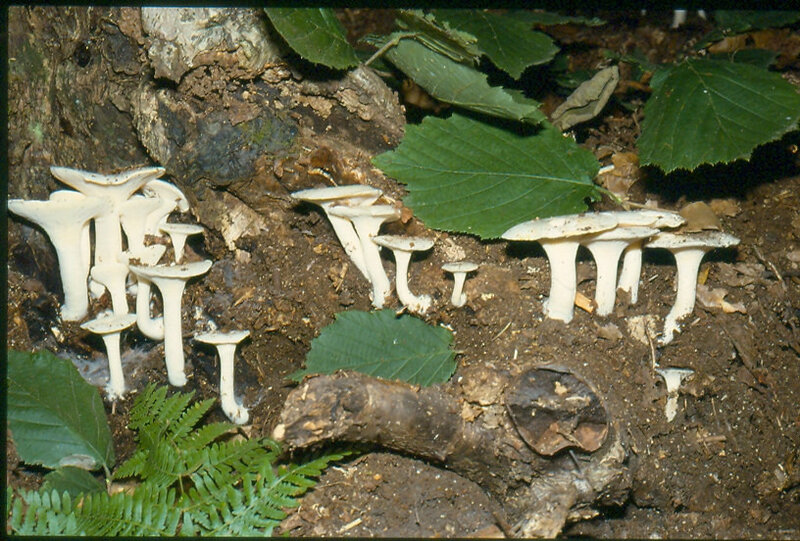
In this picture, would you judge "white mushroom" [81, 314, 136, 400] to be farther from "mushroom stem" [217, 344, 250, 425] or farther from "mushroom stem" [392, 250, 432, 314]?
"mushroom stem" [392, 250, 432, 314]

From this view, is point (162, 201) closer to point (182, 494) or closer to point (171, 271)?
point (171, 271)

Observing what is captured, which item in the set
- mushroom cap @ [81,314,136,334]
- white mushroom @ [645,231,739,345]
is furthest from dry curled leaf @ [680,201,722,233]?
mushroom cap @ [81,314,136,334]

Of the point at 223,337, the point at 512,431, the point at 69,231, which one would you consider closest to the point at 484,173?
the point at 512,431

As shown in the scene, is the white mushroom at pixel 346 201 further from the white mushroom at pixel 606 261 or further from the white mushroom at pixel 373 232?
the white mushroom at pixel 606 261


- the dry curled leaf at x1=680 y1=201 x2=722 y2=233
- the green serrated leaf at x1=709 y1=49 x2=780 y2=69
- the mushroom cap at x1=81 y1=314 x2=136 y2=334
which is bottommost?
the mushroom cap at x1=81 y1=314 x2=136 y2=334

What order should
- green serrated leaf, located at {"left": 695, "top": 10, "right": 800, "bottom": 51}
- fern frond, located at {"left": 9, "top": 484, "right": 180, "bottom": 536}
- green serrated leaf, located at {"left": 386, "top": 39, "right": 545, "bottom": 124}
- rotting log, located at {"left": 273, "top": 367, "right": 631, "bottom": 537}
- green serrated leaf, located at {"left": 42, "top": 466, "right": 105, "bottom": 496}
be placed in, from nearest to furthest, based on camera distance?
fern frond, located at {"left": 9, "top": 484, "right": 180, "bottom": 536} < rotting log, located at {"left": 273, "top": 367, "right": 631, "bottom": 537} < green serrated leaf, located at {"left": 42, "top": 466, "right": 105, "bottom": 496} < green serrated leaf, located at {"left": 386, "top": 39, "right": 545, "bottom": 124} < green serrated leaf, located at {"left": 695, "top": 10, "right": 800, "bottom": 51}

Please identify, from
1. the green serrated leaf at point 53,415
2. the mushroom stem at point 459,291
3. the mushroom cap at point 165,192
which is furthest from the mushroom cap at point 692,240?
the green serrated leaf at point 53,415
